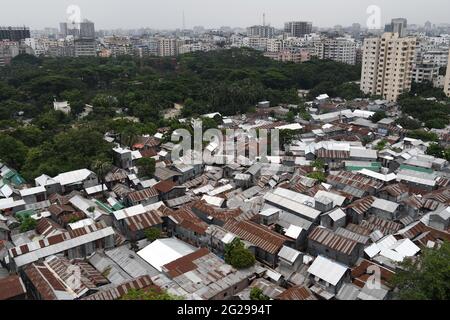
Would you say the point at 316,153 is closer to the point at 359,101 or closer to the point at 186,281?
the point at 186,281

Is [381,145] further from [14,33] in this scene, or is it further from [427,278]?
[14,33]

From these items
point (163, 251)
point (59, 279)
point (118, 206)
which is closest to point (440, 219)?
point (163, 251)

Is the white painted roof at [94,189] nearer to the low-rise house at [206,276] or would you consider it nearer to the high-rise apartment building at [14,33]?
the low-rise house at [206,276]

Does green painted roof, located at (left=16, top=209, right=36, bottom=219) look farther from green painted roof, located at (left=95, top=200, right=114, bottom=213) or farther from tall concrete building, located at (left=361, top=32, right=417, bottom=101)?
tall concrete building, located at (left=361, top=32, right=417, bottom=101)

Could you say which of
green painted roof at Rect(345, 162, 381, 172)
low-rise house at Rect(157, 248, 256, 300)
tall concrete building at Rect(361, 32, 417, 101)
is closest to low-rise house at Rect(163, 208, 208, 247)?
low-rise house at Rect(157, 248, 256, 300)

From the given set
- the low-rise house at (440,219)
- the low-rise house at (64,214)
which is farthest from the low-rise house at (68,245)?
the low-rise house at (440,219)
